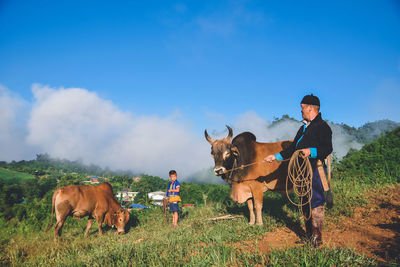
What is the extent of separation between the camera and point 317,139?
12.9 ft

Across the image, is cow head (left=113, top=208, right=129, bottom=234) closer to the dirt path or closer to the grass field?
the grass field

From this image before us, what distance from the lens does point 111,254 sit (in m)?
4.24

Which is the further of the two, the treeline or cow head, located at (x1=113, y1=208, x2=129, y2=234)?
the treeline

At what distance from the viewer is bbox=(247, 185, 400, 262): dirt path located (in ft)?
13.0

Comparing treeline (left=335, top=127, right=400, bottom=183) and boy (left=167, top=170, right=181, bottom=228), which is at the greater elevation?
treeline (left=335, top=127, right=400, bottom=183)

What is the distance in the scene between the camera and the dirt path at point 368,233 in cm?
395

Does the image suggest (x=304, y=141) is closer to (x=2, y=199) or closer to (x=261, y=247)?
(x=261, y=247)

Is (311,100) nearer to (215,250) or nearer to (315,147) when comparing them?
(315,147)

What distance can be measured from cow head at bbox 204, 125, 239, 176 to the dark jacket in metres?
2.16

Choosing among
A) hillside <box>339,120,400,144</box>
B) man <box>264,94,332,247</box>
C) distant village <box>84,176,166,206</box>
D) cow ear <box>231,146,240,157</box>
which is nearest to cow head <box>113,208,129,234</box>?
distant village <box>84,176,166,206</box>

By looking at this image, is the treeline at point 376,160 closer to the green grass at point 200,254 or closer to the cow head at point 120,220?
the green grass at point 200,254

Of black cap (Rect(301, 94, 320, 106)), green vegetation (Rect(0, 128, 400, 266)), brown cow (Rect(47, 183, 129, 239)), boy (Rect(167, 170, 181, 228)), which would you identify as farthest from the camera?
boy (Rect(167, 170, 181, 228))

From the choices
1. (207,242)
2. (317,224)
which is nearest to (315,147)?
(317,224)

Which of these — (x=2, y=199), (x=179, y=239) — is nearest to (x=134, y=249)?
(x=179, y=239)
